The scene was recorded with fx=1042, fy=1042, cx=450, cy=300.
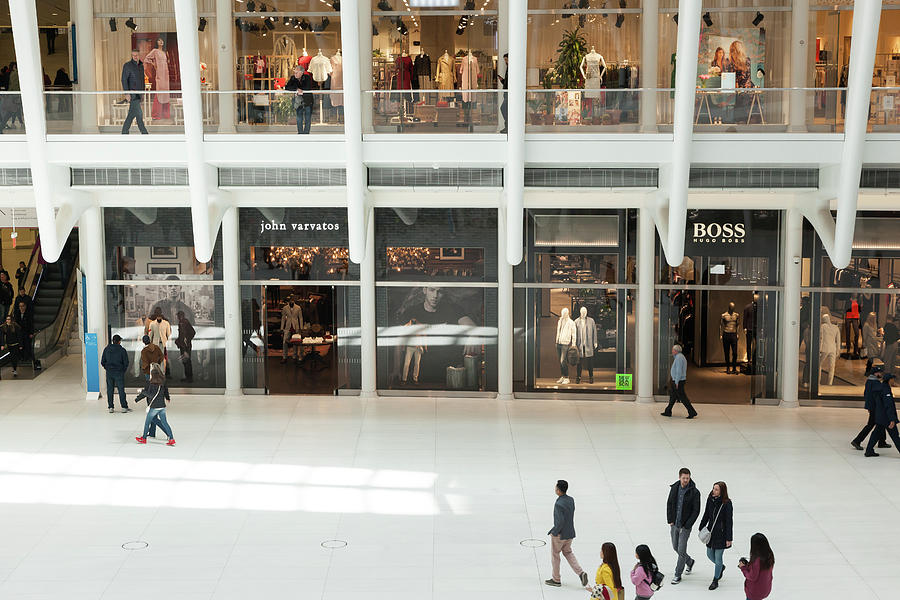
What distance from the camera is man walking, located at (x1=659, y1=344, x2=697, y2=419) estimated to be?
61.5 ft

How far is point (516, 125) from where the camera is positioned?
15.9 metres

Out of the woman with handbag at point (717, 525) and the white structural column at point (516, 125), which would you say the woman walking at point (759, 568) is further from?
the white structural column at point (516, 125)

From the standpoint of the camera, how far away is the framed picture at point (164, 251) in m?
20.8

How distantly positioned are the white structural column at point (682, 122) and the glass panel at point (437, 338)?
194 inches

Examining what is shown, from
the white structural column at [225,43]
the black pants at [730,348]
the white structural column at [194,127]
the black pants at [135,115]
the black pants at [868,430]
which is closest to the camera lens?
the white structural column at [194,127]

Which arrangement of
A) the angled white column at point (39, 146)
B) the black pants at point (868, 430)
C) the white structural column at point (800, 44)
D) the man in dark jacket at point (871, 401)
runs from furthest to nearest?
the white structural column at point (800, 44) < the black pants at point (868, 430) < the man in dark jacket at point (871, 401) < the angled white column at point (39, 146)

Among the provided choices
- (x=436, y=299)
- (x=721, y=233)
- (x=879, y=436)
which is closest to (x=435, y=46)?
(x=436, y=299)

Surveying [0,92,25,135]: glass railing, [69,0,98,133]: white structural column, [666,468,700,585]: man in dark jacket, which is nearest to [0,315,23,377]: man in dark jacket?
[69,0,98,133]: white structural column

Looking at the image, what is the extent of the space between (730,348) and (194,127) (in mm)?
11068

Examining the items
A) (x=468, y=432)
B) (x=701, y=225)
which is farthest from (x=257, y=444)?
(x=701, y=225)

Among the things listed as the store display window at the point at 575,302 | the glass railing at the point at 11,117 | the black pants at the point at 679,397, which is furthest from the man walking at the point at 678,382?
the glass railing at the point at 11,117

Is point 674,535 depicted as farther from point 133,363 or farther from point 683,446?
point 133,363

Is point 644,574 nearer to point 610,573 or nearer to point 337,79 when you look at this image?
point 610,573

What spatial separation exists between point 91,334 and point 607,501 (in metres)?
11.4
